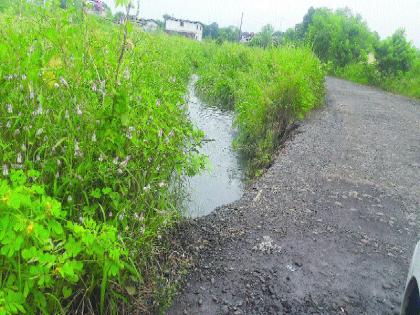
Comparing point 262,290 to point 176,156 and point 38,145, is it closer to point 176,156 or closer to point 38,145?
point 176,156

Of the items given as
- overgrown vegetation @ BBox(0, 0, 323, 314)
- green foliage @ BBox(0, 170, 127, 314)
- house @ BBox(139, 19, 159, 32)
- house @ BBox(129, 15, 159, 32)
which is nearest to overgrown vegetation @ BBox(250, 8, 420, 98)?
house @ BBox(139, 19, 159, 32)

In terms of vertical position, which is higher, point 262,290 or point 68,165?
point 68,165

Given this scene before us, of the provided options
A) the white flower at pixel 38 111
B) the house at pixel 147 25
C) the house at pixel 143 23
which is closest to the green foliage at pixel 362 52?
the house at pixel 147 25

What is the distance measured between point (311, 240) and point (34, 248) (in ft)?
9.18

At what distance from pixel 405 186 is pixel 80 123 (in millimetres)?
4683

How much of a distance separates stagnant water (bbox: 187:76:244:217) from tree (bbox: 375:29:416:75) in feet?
38.2

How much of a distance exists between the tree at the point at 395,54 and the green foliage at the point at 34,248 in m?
Answer: 18.9

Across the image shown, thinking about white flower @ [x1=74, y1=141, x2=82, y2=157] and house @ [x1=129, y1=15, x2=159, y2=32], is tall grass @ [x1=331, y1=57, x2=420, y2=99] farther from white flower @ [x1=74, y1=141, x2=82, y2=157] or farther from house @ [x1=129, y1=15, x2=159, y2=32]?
white flower @ [x1=74, y1=141, x2=82, y2=157]

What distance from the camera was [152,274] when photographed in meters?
2.95

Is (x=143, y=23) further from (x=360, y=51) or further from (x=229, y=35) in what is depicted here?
(x=229, y=35)

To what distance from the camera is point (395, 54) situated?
17.9m

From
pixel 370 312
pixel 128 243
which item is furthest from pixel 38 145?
pixel 370 312

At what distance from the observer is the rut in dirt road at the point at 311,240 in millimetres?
2967

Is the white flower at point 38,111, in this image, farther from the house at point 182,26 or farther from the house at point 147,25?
the house at point 182,26
